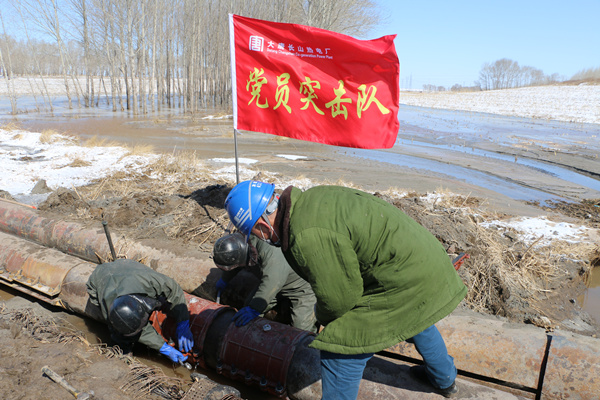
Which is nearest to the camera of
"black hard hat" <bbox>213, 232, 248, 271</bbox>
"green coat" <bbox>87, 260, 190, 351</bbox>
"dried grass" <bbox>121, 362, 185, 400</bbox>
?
"dried grass" <bbox>121, 362, 185, 400</bbox>

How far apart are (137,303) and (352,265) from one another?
214cm

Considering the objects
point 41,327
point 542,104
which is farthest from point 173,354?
point 542,104

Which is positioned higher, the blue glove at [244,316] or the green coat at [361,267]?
the green coat at [361,267]

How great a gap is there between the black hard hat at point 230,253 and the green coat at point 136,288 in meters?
0.52

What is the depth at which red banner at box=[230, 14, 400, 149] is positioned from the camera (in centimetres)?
570

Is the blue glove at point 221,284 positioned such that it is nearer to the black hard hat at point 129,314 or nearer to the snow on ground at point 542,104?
the black hard hat at point 129,314

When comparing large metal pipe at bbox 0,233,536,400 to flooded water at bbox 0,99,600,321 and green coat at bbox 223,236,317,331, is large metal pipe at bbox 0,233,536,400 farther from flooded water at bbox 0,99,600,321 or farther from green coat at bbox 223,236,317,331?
flooded water at bbox 0,99,600,321

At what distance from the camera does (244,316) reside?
3438mm

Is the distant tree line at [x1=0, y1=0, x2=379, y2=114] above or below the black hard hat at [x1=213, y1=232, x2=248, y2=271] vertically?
above

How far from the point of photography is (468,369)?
3113 millimetres

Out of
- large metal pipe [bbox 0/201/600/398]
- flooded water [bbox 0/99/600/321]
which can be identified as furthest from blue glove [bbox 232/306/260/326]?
flooded water [bbox 0/99/600/321]

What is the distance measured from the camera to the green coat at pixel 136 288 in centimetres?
332

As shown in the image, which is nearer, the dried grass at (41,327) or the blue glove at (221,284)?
the dried grass at (41,327)

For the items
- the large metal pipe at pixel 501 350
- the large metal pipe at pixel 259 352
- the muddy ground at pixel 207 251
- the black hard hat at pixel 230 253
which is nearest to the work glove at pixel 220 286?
the muddy ground at pixel 207 251
